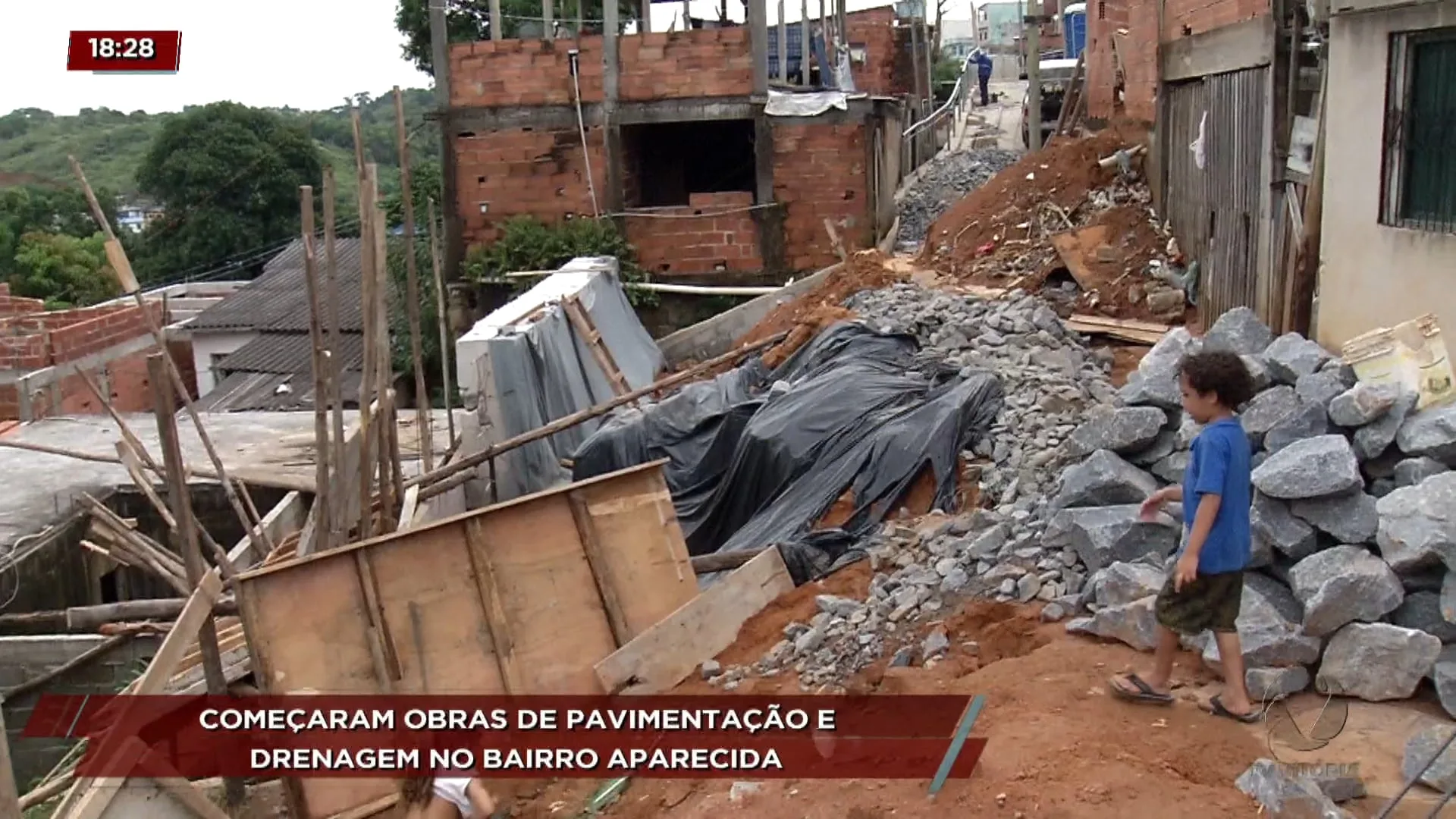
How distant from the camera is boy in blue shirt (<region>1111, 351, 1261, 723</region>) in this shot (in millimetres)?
3787

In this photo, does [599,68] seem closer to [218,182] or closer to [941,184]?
[941,184]

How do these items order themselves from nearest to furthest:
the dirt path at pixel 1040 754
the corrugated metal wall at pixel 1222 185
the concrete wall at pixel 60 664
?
the dirt path at pixel 1040 754, the corrugated metal wall at pixel 1222 185, the concrete wall at pixel 60 664

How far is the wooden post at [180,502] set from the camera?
4773mm

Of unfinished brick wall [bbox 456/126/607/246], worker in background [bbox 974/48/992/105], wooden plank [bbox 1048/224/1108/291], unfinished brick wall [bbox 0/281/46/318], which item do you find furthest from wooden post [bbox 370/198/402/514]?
worker in background [bbox 974/48/992/105]

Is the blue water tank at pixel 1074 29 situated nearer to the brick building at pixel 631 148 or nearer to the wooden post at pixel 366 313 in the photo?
the brick building at pixel 631 148

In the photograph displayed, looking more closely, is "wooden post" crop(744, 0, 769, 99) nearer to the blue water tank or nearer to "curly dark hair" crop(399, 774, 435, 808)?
"curly dark hair" crop(399, 774, 435, 808)

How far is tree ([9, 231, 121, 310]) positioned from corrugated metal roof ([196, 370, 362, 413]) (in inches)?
325

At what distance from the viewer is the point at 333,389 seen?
20.4 feet

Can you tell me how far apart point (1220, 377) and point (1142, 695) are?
117cm

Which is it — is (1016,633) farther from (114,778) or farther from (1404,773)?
(114,778)

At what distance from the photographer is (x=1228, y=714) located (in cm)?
408

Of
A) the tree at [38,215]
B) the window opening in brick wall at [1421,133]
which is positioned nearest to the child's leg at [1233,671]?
the window opening in brick wall at [1421,133]

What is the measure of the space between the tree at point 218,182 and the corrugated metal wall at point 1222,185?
25.3 meters

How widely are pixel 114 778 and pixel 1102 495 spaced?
430cm
